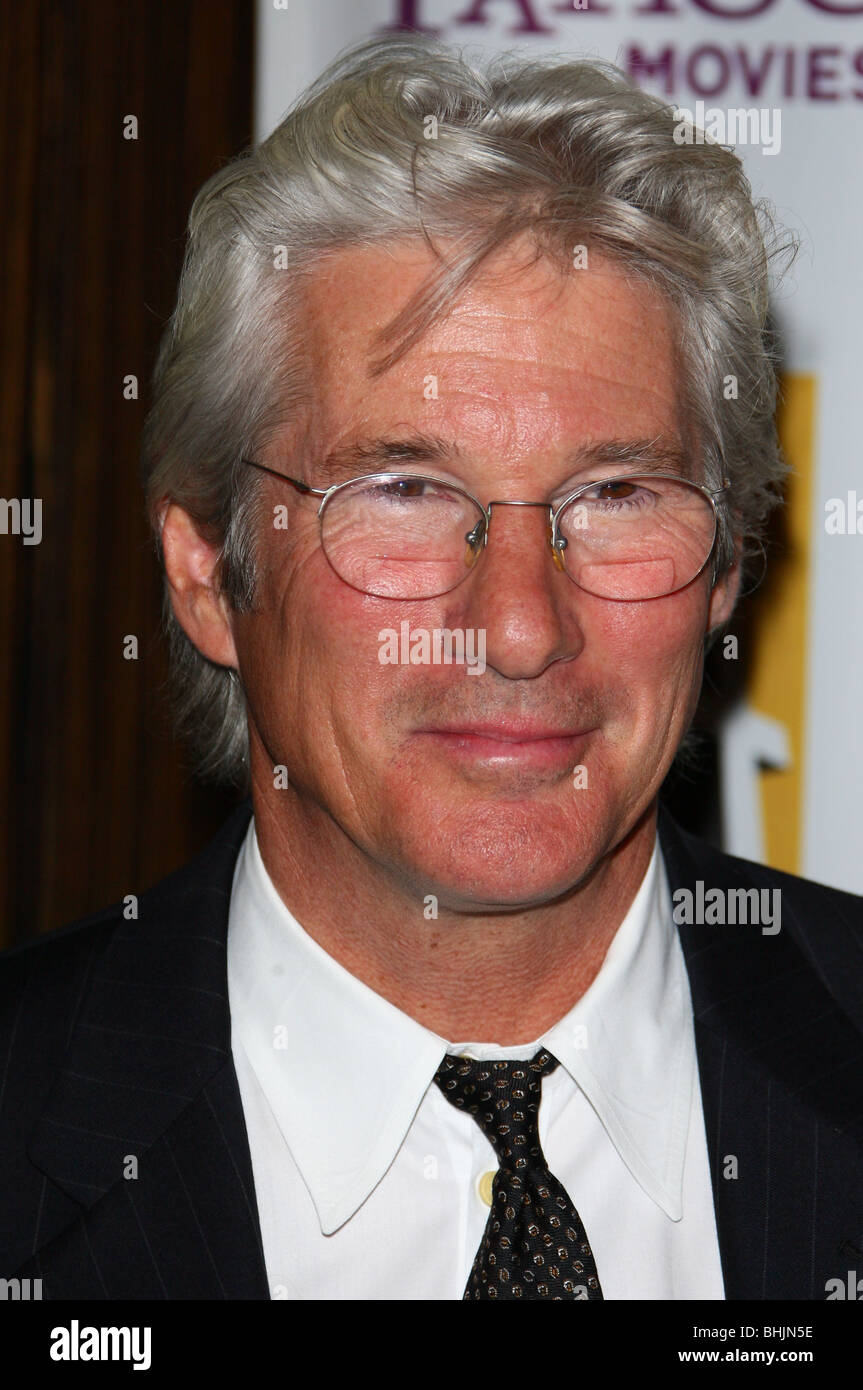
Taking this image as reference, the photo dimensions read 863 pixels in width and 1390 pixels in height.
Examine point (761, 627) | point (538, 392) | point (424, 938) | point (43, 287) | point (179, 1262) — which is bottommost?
point (179, 1262)

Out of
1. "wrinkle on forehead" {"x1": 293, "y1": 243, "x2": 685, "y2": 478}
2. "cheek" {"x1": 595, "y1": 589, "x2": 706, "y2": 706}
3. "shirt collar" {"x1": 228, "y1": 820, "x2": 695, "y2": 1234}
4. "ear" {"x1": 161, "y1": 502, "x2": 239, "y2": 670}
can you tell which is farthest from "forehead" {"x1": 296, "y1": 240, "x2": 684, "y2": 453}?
"shirt collar" {"x1": 228, "y1": 820, "x2": 695, "y2": 1234}

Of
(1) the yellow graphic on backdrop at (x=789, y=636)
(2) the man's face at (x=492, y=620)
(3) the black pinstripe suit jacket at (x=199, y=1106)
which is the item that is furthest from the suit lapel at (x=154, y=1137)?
(1) the yellow graphic on backdrop at (x=789, y=636)

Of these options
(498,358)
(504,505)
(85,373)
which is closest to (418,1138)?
(504,505)

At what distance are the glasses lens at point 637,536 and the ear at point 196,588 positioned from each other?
1.55 ft

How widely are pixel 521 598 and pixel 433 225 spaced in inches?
16.8

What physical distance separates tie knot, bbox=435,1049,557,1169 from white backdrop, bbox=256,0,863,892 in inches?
36.3

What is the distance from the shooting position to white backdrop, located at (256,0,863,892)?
2.22m

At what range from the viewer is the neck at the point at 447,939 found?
1641 mm

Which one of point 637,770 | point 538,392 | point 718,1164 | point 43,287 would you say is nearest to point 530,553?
point 538,392

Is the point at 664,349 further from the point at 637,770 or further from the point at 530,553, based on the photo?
the point at 637,770

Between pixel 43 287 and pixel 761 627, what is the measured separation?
125 cm

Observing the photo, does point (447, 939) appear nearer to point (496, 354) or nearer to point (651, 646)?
point (651, 646)

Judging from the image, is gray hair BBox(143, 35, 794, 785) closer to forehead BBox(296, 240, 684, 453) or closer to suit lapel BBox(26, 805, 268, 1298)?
forehead BBox(296, 240, 684, 453)

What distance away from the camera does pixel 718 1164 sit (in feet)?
5.32
